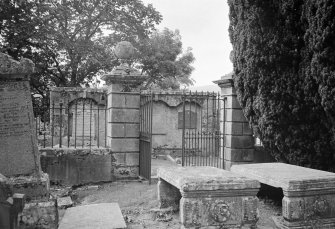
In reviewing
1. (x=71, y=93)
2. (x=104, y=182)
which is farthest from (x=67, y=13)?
(x=104, y=182)

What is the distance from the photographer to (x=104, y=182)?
746cm

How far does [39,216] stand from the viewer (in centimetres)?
403

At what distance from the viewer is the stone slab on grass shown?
3993 mm

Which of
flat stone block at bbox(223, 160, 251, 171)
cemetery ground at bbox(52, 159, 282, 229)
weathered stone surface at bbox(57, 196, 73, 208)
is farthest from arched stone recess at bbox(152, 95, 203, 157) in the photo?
weathered stone surface at bbox(57, 196, 73, 208)

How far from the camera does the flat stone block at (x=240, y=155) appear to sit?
770 cm

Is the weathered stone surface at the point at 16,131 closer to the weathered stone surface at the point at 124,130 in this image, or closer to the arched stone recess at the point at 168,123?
the weathered stone surface at the point at 124,130

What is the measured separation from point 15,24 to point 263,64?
1290 centimetres

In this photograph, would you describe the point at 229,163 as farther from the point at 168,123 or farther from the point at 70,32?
the point at 70,32

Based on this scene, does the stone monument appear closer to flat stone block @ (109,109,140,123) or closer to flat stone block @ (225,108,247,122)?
flat stone block @ (109,109,140,123)

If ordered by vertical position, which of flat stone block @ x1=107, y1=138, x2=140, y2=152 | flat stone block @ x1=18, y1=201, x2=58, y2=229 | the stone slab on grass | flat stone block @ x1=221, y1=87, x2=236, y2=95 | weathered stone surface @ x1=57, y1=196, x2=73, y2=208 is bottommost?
weathered stone surface @ x1=57, y1=196, x2=73, y2=208

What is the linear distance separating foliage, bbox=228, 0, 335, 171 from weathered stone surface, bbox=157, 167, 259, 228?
2252 millimetres

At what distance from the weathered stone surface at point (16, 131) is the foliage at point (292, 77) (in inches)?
162

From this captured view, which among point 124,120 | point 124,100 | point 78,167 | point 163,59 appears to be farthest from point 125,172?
point 163,59

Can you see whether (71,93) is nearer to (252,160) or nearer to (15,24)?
(15,24)
